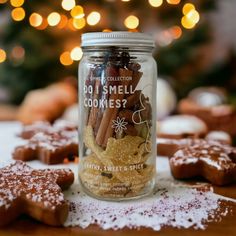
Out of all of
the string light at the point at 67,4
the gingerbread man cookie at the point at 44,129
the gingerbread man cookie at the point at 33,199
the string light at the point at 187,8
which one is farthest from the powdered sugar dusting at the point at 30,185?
the string light at the point at 187,8

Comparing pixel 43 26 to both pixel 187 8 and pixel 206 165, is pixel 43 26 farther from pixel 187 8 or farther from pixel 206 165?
pixel 206 165

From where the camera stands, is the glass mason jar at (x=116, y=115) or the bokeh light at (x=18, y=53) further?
the bokeh light at (x=18, y=53)

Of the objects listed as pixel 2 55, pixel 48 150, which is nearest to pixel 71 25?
pixel 2 55

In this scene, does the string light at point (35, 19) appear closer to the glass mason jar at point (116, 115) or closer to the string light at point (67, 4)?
the string light at point (67, 4)

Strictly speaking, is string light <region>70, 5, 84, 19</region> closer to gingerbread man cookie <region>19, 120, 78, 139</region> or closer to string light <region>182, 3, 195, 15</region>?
string light <region>182, 3, 195, 15</region>

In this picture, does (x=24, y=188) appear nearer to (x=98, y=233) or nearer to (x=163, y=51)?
(x=98, y=233)

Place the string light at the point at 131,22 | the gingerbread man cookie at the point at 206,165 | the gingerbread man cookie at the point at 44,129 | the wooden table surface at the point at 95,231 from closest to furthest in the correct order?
the wooden table surface at the point at 95,231 → the gingerbread man cookie at the point at 206,165 → the gingerbread man cookie at the point at 44,129 → the string light at the point at 131,22
